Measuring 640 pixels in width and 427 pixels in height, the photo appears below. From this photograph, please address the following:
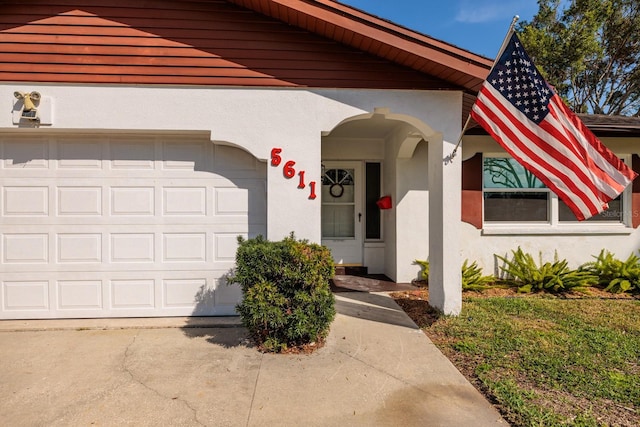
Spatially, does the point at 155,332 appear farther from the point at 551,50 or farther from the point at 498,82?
the point at 551,50

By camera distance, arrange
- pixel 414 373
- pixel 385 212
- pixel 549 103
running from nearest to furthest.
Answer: pixel 414 373, pixel 549 103, pixel 385 212

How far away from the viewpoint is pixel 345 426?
8.50 ft

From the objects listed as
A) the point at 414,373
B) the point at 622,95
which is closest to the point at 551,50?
the point at 622,95

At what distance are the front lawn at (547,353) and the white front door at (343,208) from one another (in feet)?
6.68

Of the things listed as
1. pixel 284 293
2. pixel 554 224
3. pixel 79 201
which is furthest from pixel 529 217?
pixel 79 201

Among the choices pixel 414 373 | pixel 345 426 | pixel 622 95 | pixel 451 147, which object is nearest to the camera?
pixel 345 426

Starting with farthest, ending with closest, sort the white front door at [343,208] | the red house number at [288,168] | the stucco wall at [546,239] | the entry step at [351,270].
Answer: the white front door at [343,208], the entry step at [351,270], the stucco wall at [546,239], the red house number at [288,168]

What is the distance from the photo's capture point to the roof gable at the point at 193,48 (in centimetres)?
444

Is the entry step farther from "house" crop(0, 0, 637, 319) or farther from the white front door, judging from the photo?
"house" crop(0, 0, 637, 319)

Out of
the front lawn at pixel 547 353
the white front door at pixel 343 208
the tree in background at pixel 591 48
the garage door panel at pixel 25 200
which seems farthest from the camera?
the tree in background at pixel 591 48

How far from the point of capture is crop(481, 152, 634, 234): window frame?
7.03 meters

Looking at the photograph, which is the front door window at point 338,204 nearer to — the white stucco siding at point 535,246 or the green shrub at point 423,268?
the green shrub at point 423,268

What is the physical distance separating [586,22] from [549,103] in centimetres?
1478

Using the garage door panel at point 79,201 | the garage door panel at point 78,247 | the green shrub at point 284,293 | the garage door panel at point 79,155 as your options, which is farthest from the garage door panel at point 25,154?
the green shrub at point 284,293
